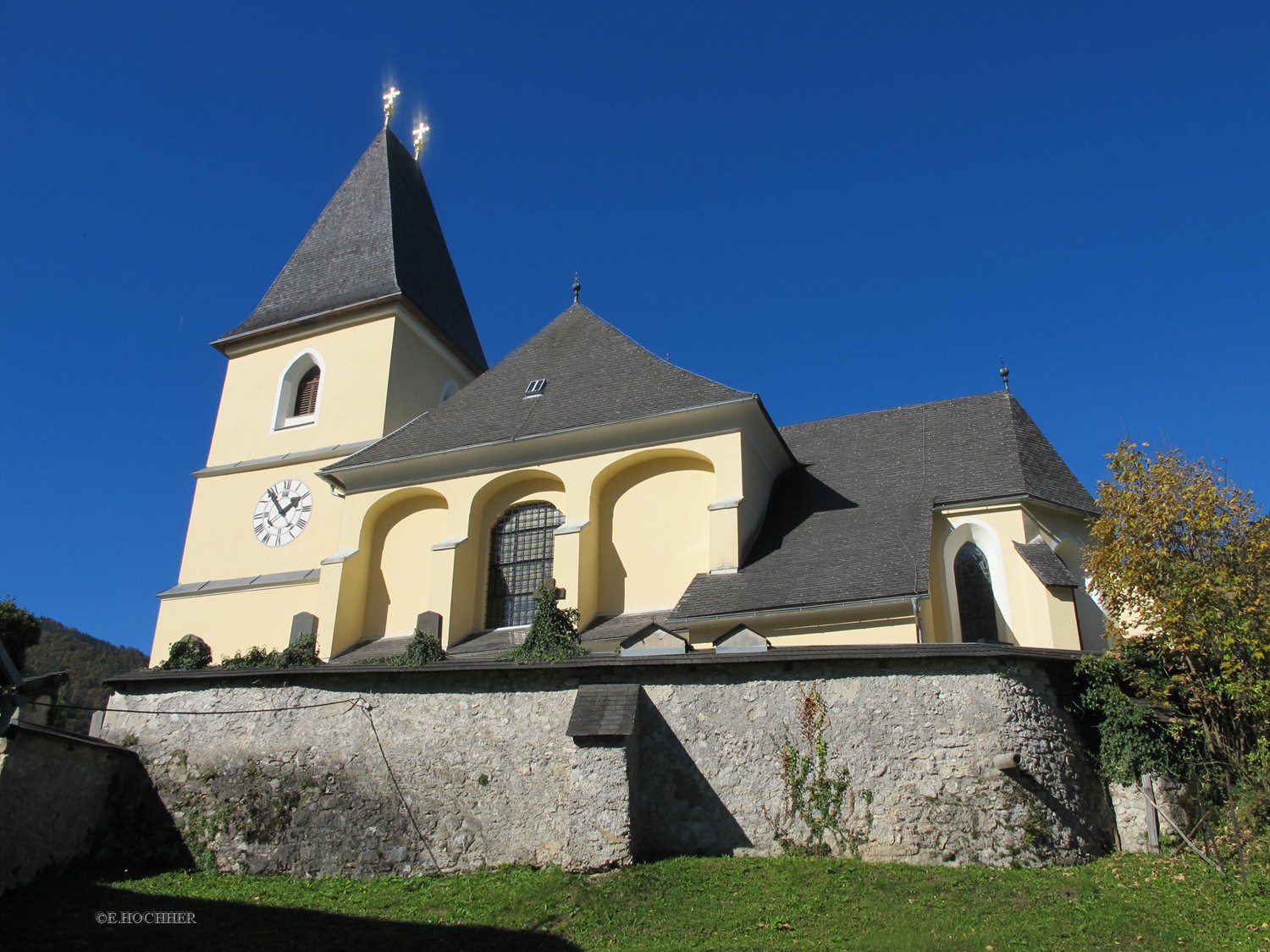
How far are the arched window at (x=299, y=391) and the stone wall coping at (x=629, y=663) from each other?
12.2m

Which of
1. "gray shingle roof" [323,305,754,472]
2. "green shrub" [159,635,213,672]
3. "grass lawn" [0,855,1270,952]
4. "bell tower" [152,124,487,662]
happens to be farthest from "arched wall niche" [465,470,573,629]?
"grass lawn" [0,855,1270,952]

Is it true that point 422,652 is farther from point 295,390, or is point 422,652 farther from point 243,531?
point 295,390

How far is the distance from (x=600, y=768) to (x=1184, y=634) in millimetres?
7018

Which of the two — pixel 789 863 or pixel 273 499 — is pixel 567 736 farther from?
pixel 273 499

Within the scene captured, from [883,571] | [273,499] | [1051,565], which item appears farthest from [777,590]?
[273,499]

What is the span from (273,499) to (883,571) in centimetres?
1477

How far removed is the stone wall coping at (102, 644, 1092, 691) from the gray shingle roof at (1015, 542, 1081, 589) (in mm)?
5260

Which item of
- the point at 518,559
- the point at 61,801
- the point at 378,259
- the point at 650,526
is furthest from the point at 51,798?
the point at 378,259

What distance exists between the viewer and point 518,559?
64.5ft

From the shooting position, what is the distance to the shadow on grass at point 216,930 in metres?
8.99

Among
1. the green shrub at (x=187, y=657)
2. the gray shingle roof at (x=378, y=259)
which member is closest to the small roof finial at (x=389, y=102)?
the gray shingle roof at (x=378, y=259)

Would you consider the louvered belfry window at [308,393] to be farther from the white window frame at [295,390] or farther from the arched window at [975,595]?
the arched window at [975,595]

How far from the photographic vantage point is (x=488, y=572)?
19781 mm

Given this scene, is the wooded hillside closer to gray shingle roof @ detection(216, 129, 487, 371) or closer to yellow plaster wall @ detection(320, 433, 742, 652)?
gray shingle roof @ detection(216, 129, 487, 371)
